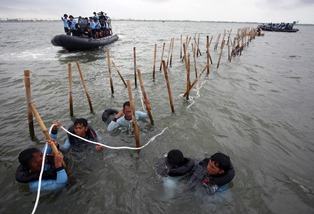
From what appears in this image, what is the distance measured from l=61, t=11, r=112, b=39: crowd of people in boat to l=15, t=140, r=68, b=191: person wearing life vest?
19548mm

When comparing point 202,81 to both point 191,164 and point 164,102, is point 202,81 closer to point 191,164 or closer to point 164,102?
point 164,102

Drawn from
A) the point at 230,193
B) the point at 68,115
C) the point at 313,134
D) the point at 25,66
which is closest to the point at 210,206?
the point at 230,193

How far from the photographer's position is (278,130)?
24.8ft

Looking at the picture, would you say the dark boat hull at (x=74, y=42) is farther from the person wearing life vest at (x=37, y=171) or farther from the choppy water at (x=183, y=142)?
the person wearing life vest at (x=37, y=171)

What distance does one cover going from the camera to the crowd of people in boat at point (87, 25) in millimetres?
20989

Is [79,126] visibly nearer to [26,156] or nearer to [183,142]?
[26,156]

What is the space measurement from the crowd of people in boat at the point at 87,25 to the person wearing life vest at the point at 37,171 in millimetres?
19548

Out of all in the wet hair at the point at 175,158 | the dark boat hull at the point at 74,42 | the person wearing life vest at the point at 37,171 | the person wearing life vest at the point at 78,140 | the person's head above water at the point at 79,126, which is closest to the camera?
the person wearing life vest at the point at 37,171

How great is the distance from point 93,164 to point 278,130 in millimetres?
6821

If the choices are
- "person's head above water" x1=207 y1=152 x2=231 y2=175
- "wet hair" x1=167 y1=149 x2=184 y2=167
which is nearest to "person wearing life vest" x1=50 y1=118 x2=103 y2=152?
"wet hair" x1=167 y1=149 x2=184 y2=167

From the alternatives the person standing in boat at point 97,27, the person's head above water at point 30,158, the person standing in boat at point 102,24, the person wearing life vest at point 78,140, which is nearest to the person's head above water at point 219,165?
the person wearing life vest at point 78,140

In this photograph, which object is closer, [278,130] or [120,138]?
[120,138]

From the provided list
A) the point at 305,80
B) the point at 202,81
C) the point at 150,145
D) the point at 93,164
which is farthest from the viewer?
the point at 305,80

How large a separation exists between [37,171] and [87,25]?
21821mm
